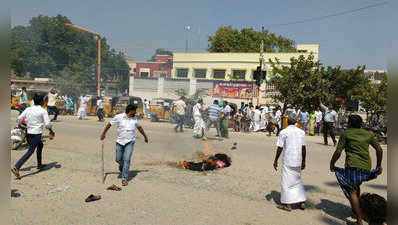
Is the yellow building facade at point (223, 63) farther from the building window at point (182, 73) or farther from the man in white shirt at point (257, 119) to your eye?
the man in white shirt at point (257, 119)

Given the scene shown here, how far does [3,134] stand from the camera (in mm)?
2145

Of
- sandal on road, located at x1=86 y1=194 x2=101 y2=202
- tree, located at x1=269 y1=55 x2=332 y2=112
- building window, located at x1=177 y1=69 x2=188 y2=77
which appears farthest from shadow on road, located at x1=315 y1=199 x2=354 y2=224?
building window, located at x1=177 y1=69 x2=188 y2=77

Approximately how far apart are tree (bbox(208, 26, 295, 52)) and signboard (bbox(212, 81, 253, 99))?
15763mm

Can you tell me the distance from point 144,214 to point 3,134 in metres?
2.77

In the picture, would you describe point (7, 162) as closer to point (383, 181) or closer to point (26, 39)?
point (383, 181)

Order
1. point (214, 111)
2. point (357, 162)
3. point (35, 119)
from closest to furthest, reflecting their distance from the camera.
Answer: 1. point (357, 162)
2. point (35, 119)
3. point (214, 111)

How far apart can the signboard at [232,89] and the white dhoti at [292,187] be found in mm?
22247

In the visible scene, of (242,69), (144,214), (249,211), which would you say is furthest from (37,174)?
Result: (242,69)

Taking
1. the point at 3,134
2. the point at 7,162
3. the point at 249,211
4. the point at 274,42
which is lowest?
the point at 249,211

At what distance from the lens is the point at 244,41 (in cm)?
4259

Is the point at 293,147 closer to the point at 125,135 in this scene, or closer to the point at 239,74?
the point at 125,135

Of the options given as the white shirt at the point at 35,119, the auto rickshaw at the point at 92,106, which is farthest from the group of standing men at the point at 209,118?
the auto rickshaw at the point at 92,106

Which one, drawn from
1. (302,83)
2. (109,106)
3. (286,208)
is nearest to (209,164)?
(286,208)

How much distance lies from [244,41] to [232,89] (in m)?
17.0
